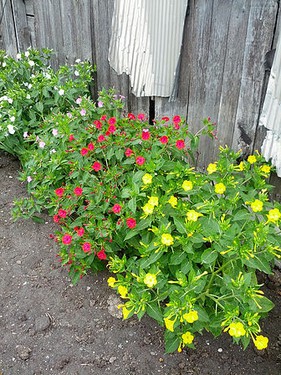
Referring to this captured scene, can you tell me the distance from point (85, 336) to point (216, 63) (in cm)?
189

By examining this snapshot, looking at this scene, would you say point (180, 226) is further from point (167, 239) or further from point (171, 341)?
point (171, 341)

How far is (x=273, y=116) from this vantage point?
2338 millimetres

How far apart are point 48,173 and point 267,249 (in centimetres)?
173

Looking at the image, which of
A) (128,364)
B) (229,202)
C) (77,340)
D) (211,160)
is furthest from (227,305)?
(211,160)

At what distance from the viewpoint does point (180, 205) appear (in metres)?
2.14

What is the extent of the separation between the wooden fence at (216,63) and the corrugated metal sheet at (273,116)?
0.13 metres

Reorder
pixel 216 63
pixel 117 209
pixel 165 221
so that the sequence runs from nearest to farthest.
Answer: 1. pixel 165 221
2. pixel 117 209
3. pixel 216 63

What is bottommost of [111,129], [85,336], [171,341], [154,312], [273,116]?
[85,336]

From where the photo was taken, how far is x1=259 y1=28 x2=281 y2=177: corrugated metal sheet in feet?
7.30

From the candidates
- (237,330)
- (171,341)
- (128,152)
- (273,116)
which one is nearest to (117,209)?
(128,152)

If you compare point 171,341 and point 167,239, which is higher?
point 167,239

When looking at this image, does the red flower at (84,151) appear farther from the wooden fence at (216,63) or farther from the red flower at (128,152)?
the wooden fence at (216,63)

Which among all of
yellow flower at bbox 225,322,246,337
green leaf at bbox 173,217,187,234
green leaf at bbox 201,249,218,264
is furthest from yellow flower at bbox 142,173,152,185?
yellow flower at bbox 225,322,246,337

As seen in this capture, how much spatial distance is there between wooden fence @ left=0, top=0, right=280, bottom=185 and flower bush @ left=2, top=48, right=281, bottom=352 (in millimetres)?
236
